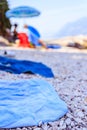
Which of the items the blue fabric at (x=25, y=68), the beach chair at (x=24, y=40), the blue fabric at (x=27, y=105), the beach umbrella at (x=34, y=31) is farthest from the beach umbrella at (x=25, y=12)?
the blue fabric at (x=27, y=105)

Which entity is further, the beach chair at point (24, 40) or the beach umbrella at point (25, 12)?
the beach chair at point (24, 40)

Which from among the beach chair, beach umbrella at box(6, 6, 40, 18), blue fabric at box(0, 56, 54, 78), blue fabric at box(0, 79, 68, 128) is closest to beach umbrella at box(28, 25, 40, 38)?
the beach chair

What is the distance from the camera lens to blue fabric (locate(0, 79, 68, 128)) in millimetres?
3383

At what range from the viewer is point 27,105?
383cm

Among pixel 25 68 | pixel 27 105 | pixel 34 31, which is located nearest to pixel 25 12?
pixel 34 31

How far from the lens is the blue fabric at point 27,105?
11.1 ft

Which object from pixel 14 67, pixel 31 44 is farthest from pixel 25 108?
pixel 31 44

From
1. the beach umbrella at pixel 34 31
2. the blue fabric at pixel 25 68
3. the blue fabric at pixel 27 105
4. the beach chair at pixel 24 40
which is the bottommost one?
the beach chair at pixel 24 40

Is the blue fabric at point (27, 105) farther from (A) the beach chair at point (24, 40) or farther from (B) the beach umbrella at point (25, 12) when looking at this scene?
(A) the beach chair at point (24, 40)

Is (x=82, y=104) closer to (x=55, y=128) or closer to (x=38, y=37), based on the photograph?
(x=55, y=128)

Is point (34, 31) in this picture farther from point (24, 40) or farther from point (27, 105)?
point (27, 105)

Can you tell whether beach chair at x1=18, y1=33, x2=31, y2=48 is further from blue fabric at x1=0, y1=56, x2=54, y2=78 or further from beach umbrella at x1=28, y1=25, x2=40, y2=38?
blue fabric at x1=0, y1=56, x2=54, y2=78

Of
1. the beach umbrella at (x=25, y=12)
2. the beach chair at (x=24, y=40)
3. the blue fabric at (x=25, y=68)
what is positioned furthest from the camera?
the beach chair at (x=24, y=40)

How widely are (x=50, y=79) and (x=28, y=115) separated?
2.72 meters
